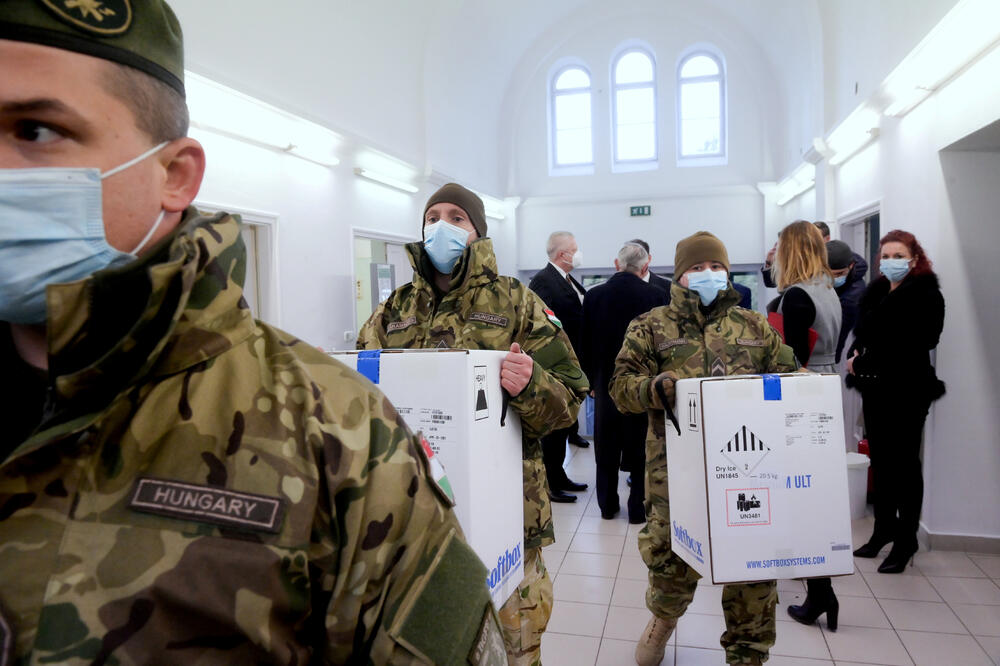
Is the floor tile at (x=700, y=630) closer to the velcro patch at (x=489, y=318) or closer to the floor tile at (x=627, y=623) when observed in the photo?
the floor tile at (x=627, y=623)

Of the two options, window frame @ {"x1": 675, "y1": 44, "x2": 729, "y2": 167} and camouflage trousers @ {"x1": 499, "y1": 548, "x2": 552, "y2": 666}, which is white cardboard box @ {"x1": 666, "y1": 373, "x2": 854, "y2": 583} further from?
window frame @ {"x1": 675, "y1": 44, "x2": 729, "y2": 167}

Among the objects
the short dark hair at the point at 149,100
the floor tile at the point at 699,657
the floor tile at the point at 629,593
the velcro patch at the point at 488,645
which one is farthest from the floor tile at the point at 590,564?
the short dark hair at the point at 149,100

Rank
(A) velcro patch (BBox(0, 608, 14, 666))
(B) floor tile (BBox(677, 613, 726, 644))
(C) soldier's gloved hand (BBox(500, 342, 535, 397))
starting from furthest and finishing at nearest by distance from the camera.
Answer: (B) floor tile (BBox(677, 613, 726, 644)), (C) soldier's gloved hand (BBox(500, 342, 535, 397)), (A) velcro patch (BBox(0, 608, 14, 666))

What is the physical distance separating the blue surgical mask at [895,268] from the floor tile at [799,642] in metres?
1.86

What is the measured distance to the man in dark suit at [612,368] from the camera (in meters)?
4.46

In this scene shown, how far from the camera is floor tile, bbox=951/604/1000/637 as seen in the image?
2865 millimetres

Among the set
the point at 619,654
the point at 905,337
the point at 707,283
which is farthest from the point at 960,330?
the point at 619,654

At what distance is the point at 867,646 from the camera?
108 inches

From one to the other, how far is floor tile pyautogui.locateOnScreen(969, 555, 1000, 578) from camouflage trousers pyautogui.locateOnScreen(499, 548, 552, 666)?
286cm

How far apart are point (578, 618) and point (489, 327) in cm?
183

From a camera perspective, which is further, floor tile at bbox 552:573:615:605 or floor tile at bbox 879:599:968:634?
floor tile at bbox 552:573:615:605

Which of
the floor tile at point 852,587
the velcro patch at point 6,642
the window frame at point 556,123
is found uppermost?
the window frame at point 556,123

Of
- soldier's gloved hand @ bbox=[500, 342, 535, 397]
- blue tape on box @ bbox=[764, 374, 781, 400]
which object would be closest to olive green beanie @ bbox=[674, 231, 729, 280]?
blue tape on box @ bbox=[764, 374, 781, 400]

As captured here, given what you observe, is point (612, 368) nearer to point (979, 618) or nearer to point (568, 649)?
point (568, 649)
